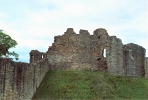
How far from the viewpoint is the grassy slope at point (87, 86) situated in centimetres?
2475

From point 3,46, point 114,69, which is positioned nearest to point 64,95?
point 114,69

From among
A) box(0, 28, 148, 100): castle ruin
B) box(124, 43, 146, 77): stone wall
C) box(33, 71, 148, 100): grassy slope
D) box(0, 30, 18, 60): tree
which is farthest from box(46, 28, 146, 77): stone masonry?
box(0, 30, 18, 60): tree

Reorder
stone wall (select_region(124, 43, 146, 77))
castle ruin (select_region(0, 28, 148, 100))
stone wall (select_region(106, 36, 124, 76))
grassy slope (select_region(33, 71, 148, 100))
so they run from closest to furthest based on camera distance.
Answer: grassy slope (select_region(33, 71, 148, 100)) < castle ruin (select_region(0, 28, 148, 100)) < stone wall (select_region(106, 36, 124, 76)) < stone wall (select_region(124, 43, 146, 77))

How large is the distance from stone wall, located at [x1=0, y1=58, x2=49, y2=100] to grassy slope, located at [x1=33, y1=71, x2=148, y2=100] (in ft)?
4.25

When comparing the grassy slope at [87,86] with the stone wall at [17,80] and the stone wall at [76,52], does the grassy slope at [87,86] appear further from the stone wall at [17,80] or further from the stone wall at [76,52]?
the stone wall at [76,52]

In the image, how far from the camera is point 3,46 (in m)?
33.2

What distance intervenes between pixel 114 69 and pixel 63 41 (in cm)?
624

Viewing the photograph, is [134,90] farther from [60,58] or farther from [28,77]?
[28,77]

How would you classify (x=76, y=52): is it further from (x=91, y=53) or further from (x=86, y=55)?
(x=91, y=53)

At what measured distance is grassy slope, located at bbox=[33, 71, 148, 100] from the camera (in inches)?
974

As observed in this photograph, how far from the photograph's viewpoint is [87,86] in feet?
85.9

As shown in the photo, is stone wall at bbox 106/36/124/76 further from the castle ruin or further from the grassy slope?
the grassy slope

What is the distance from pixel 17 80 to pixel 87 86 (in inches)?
263

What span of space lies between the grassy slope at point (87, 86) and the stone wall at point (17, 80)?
1.29 m
